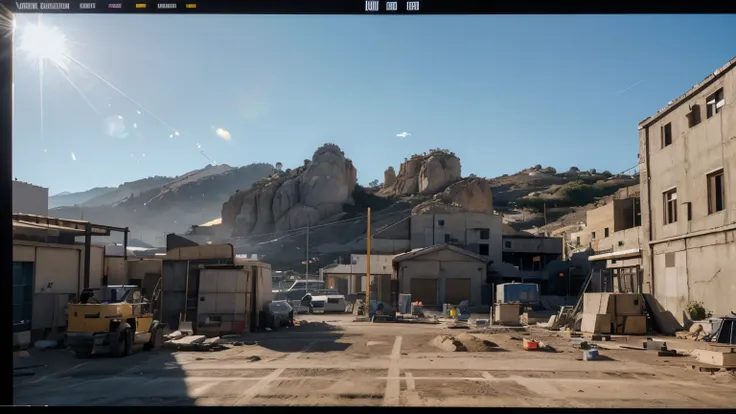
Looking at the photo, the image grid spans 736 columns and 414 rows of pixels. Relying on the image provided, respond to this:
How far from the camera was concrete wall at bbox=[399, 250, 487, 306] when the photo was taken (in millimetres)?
51031

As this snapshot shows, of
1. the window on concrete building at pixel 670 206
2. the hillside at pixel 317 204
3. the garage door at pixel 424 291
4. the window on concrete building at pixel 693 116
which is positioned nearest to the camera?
the window on concrete building at pixel 693 116

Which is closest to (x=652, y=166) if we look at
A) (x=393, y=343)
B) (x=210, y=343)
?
(x=393, y=343)

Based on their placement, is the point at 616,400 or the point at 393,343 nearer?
the point at 616,400

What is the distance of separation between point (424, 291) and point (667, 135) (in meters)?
27.8

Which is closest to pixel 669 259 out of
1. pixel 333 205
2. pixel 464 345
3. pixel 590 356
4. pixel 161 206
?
pixel 464 345

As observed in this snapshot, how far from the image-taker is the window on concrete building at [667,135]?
26469 mm

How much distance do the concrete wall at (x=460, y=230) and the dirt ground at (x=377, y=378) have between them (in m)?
44.1

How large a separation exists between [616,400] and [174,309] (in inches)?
729

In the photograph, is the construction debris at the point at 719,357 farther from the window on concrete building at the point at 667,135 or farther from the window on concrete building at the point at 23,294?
the window on concrete building at the point at 23,294

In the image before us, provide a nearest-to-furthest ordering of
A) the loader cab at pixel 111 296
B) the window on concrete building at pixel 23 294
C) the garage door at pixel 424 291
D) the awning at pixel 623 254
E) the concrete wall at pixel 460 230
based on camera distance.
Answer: the loader cab at pixel 111 296 → the window on concrete building at pixel 23 294 → the awning at pixel 623 254 → the garage door at pixel 424 291 → the concrete wall at pixel 460 230

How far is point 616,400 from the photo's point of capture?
931 cm

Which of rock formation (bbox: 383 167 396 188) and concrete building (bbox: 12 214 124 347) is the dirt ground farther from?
rock formation (bbox: 383 167 396 188)

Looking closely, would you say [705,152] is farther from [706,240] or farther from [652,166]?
[652,166]

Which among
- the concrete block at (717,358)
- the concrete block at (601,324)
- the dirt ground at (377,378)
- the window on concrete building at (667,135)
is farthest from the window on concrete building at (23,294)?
the window on concrete building at (667,135)
